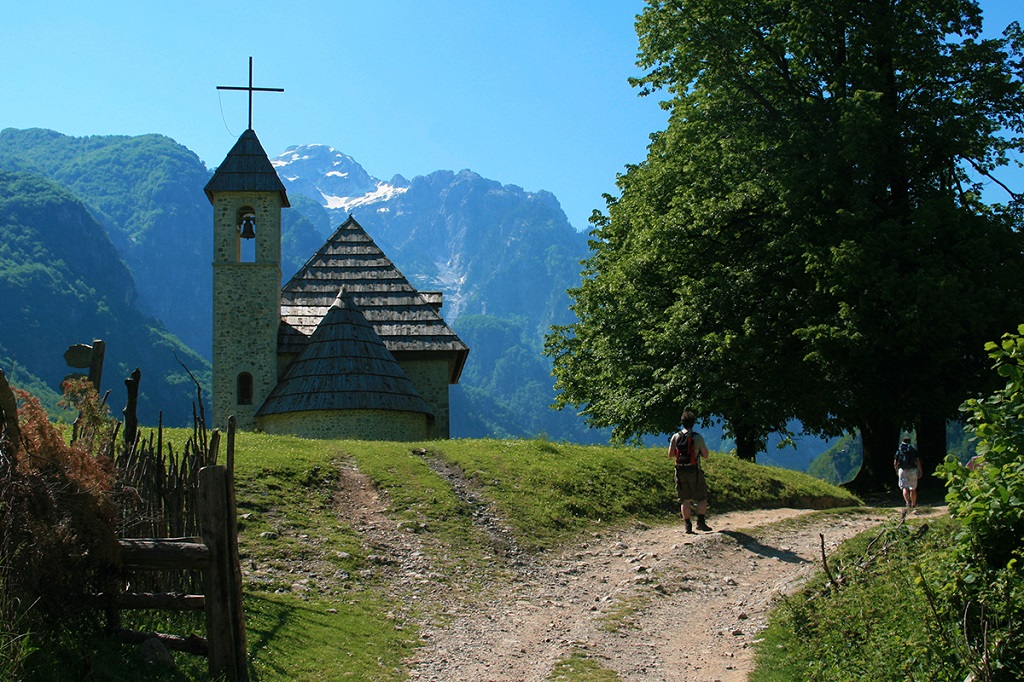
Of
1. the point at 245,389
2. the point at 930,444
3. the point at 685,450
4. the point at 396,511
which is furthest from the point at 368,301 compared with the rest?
the point at 685,450

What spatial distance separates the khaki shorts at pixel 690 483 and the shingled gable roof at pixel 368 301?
1602cm

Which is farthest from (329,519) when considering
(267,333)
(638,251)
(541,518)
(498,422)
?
(498,422)

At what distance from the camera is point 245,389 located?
30.6 metres

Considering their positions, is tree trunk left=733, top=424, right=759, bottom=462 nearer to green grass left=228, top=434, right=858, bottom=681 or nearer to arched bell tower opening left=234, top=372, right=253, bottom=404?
green grass left=228, top=434, right=858, bottom=681

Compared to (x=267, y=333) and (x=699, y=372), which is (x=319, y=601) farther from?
(x=267, y=333)

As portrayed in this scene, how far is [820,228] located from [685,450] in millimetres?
9894

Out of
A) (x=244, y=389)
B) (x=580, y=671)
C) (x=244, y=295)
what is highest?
(x=244, y=295)

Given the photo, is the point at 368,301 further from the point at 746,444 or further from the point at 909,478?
the point at 909,478

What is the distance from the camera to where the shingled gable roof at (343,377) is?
87.9 ft

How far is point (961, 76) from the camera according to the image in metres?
25.0

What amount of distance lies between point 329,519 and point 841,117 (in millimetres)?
14568

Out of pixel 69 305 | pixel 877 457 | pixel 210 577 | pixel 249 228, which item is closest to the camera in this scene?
pixel 210 577

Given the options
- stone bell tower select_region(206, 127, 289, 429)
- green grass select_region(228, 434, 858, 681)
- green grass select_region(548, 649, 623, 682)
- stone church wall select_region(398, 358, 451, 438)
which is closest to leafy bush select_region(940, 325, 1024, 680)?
green grass select_region(548, 649, 623, 682)

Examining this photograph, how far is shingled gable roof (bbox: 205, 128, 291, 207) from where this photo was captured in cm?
3153
